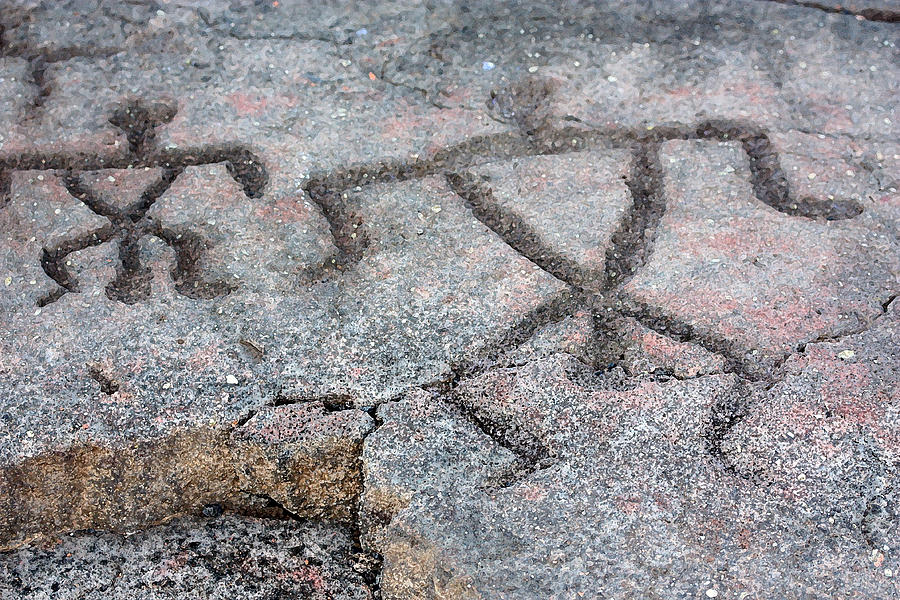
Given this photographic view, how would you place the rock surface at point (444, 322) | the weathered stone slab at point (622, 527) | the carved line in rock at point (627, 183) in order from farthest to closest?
the carved line in rock at point (627, 183)
the rock surface at point (444, 322)
the weathered stone slab at point (622, 527)

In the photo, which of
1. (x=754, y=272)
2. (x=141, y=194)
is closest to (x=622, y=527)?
(x=754, y=272)

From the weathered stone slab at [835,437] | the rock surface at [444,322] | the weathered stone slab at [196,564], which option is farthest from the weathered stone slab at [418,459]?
the weathered stone slab at [835,437]

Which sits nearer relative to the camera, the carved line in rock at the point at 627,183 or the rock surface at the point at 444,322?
the rock surface at the point at 444,322

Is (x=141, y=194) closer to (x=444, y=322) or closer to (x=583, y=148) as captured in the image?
(x=444, y=322)

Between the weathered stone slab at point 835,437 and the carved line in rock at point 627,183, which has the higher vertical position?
the carved line in rock at point 627,183

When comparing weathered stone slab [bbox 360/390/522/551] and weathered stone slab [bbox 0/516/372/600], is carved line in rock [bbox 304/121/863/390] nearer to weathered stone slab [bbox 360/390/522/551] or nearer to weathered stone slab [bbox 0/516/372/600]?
weathered stone slab [bbox 360/390/522/551]

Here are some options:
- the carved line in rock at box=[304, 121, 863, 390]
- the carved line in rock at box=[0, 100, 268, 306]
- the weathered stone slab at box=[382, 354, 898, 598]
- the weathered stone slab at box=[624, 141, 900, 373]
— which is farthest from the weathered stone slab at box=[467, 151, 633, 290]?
the carved line in rock at box=[0, 100, 268, 306]

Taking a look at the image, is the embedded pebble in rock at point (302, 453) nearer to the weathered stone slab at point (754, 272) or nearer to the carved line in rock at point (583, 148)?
the carved line in rock at point (583, 148)

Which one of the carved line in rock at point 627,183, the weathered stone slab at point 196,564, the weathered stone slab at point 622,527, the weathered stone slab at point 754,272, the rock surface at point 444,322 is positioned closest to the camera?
the weathered stone slab at point 622,527

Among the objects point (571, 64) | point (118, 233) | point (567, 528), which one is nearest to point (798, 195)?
point (571, 64)

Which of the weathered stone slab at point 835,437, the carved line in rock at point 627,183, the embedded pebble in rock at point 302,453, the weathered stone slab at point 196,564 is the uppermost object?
the carved line in rock at point 627,183

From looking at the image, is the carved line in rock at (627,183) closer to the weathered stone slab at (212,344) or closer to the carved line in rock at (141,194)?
the weathered stone slab at (212,344)
